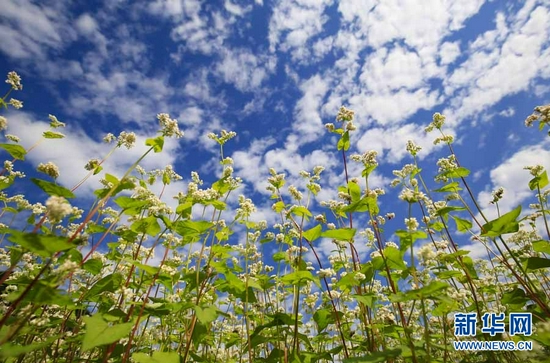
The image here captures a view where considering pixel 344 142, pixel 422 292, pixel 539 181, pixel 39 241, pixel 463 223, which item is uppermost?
pixel 344 142

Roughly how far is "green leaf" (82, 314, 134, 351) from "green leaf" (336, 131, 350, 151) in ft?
15.4

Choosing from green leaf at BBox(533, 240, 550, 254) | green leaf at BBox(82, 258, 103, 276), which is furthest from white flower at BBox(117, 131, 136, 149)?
green leaf at BBox(533, 240, 550, 254)

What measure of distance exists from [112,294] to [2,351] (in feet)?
6.42

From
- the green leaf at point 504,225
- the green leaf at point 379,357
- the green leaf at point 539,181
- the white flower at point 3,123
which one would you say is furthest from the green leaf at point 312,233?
the white flower at point 3,123

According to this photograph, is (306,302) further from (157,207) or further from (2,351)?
(2,351)

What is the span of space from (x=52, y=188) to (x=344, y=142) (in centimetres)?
482

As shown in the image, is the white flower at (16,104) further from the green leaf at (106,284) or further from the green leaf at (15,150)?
the green leaf at (106,284)

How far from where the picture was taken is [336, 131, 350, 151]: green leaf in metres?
5.80

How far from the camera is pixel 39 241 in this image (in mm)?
2504

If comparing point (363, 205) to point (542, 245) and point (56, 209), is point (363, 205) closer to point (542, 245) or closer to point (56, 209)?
point (542, 245)

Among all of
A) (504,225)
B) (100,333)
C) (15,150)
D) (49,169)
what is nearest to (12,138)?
(15,150)

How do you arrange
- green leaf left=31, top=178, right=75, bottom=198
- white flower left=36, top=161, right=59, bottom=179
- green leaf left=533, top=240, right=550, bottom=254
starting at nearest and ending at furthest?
green leaf left=31, top=178, right=75, bottom=198 < white flower left=36, top=161, right=59, bottom=179 < green leaf left=533, top=240, right=550, bottom=254

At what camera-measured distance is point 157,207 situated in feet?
15.3

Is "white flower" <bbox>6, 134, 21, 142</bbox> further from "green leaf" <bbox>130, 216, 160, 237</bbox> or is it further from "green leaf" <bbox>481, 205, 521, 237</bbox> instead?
"green leaf" <bbox>481, 205, 521, 237</bbox>
